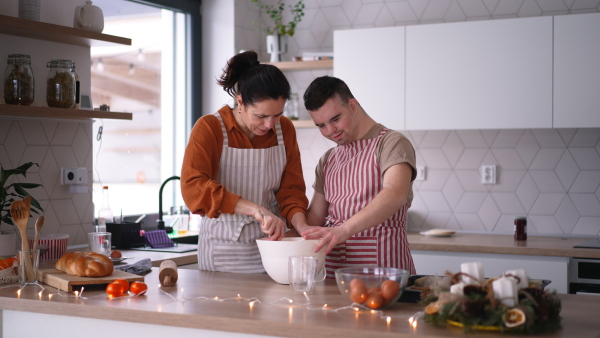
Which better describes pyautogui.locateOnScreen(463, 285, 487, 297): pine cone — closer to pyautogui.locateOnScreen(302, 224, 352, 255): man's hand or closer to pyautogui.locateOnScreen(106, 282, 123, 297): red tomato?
pyautogui.locateOnScreen(302, 224, 352, 255): man's hand

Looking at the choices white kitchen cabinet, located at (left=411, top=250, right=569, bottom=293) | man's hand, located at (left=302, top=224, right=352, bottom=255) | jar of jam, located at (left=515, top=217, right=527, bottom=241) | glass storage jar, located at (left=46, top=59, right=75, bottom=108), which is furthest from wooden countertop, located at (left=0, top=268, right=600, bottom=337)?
jar of jam, located at (left=515, top=217, right=527, bottom=241)

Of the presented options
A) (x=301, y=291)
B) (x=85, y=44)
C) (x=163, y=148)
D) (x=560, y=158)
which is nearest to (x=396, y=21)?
(x=560, y=158)

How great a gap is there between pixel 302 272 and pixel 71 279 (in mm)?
726

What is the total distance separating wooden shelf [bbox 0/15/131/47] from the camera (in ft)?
9.36

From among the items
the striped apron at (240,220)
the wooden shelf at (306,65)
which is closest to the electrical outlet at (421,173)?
the wooden shelf at (306,65)

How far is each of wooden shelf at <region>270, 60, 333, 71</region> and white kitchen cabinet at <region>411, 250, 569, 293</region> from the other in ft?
4.28

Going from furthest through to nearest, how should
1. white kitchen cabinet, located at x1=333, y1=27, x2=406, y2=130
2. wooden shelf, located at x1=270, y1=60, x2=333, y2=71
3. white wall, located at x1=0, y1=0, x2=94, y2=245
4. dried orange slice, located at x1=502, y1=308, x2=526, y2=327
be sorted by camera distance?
wooden shelf, located at x1=270, y1=60, x2=333, y2=71, white kitchen cabinet, located at x1=333, y1=27, x2=406, y2=130, white wall, located at x1=0, y1=0, x2=94, y2=245, dried orange slice, located at x1=502, y1=308, x2=526, y2=327

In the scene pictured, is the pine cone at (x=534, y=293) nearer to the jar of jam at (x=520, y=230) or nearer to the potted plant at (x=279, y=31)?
the jar of jam at (x=520, y=230)

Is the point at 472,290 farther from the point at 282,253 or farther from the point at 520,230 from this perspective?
the point at 520,230

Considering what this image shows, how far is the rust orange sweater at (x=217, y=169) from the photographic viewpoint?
243 centimetres

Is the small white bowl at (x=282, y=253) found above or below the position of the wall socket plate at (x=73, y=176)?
below

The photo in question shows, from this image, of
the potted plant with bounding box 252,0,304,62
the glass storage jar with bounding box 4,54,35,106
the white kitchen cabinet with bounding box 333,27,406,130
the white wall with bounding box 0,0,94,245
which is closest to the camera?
the glass storage jar with bounding box 4,54,35,106

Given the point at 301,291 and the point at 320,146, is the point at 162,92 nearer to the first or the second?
the point at 320,146

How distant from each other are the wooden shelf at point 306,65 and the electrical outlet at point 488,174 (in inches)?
43.6
